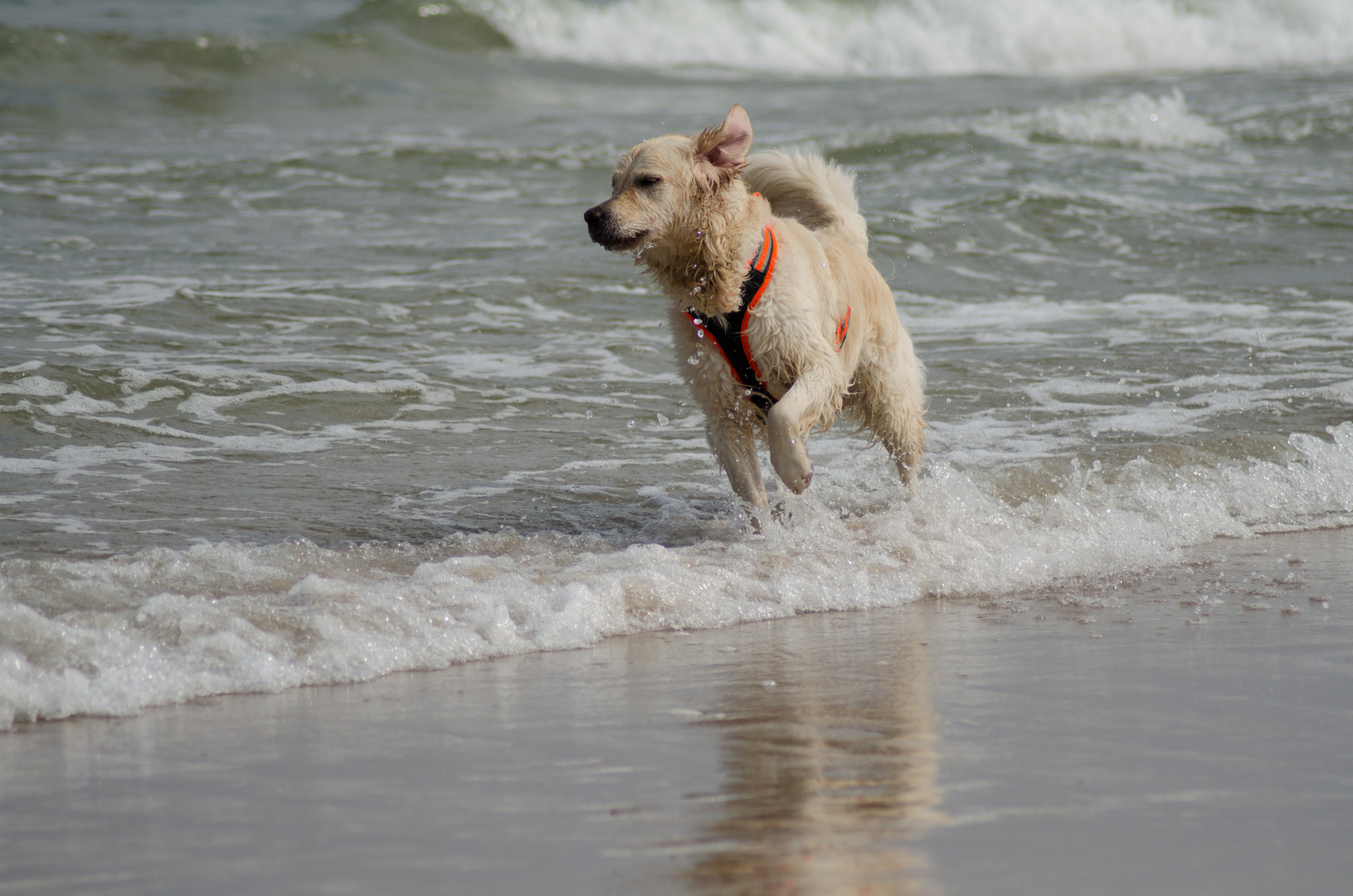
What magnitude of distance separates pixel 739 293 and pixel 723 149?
543 millimetres

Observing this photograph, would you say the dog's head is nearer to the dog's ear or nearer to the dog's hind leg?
the dog's ear

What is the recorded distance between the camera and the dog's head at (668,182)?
4734 millimetres

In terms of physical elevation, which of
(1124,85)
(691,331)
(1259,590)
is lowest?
(1259,590)

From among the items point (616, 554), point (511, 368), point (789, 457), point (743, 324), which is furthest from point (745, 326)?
point (511, 368)

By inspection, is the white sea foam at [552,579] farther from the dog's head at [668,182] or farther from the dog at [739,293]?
the dog's head at [668,182]

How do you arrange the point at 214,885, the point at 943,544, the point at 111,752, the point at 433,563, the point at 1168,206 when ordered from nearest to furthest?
the point at 214,885 < the point at 111,752 < the point at 433,563 < the point at 943,544 < the point at 1168,206

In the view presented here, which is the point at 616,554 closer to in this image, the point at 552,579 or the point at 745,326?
the point at 552,579

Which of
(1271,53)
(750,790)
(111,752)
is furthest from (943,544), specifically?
(1271,53)

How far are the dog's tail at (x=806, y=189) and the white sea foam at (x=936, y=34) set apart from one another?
71.6 feet

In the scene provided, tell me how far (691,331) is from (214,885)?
127 inches

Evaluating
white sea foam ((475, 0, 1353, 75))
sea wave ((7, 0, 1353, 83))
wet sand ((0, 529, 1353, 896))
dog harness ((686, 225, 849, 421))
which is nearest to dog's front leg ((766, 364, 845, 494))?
dog harness ((686, 225, 849, 421))

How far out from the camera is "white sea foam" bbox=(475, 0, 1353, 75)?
2811cm

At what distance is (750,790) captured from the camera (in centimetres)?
263

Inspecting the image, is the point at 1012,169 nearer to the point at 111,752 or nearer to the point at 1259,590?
the point at 1259,590
